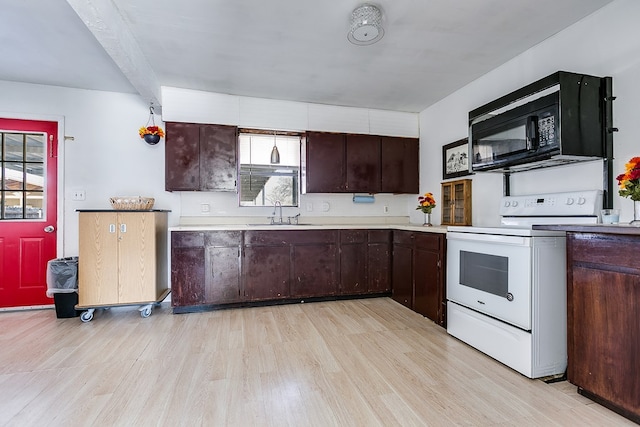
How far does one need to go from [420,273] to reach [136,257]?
2.86m

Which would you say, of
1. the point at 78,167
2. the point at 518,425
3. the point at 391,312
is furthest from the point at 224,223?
the point at 518,425

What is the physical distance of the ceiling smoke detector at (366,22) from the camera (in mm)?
2045

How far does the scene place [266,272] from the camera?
342 centimetres

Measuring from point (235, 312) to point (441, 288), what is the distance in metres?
2.09

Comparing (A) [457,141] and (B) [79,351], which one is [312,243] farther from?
(B) [79,351]

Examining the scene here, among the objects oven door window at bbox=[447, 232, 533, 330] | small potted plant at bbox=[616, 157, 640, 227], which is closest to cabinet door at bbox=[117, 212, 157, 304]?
oven door window at bbox=[447, 232, 533, 330]

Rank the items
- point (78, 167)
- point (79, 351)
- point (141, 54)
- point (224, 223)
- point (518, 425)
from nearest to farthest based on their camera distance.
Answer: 1. point (518, 425)
2. point (79, 351)
3. point (141, 54)
4. point (78, 167)
5. point (224, 223)

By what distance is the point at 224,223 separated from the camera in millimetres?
3746

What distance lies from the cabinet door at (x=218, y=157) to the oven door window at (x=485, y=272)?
2515mm

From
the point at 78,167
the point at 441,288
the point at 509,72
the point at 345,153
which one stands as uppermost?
the point at 509,72

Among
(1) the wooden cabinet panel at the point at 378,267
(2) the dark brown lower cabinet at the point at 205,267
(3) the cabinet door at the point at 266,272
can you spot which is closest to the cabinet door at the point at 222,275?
(2) the dark brown lower cabinet at the point at 205,267

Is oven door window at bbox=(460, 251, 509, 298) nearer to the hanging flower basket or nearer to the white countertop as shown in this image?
the white countertop

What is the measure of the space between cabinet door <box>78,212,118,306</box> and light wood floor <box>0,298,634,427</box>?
0.27 metres

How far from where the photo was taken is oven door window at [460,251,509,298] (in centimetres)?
213
